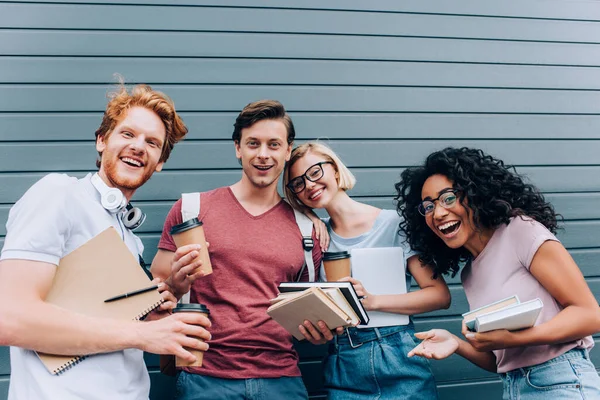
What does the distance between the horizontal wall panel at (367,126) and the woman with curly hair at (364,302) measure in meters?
0.65

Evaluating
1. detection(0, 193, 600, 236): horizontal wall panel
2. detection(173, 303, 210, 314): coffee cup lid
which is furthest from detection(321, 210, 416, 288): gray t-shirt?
detection(173, 303, 210, 314): coffee cup lid

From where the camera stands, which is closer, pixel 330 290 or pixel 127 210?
pixel 330 290

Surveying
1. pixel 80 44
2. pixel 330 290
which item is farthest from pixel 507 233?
pixel 80 44

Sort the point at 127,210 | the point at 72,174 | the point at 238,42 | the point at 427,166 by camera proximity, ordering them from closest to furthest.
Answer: the point at 127,210 → the point at 427,166 → the point at 72,174 → the point at 238,42

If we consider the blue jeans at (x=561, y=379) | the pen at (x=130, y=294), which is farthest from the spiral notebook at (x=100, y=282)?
the blue jeans at (x=561, y=379)

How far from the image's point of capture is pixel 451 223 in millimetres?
2672

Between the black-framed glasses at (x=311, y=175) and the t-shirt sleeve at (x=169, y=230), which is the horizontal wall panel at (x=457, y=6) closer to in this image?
the black-framed glasses at (x=311, y=175)

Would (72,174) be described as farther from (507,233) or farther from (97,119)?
(507,233)

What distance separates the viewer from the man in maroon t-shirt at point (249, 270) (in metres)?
2.56

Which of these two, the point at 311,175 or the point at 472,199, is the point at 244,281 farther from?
the point at 472,199

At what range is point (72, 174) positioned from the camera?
3.44 metres

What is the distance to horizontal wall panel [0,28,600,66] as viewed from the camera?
3559 millimetres

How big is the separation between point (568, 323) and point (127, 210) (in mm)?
2167

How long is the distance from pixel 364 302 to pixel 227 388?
85 cm
